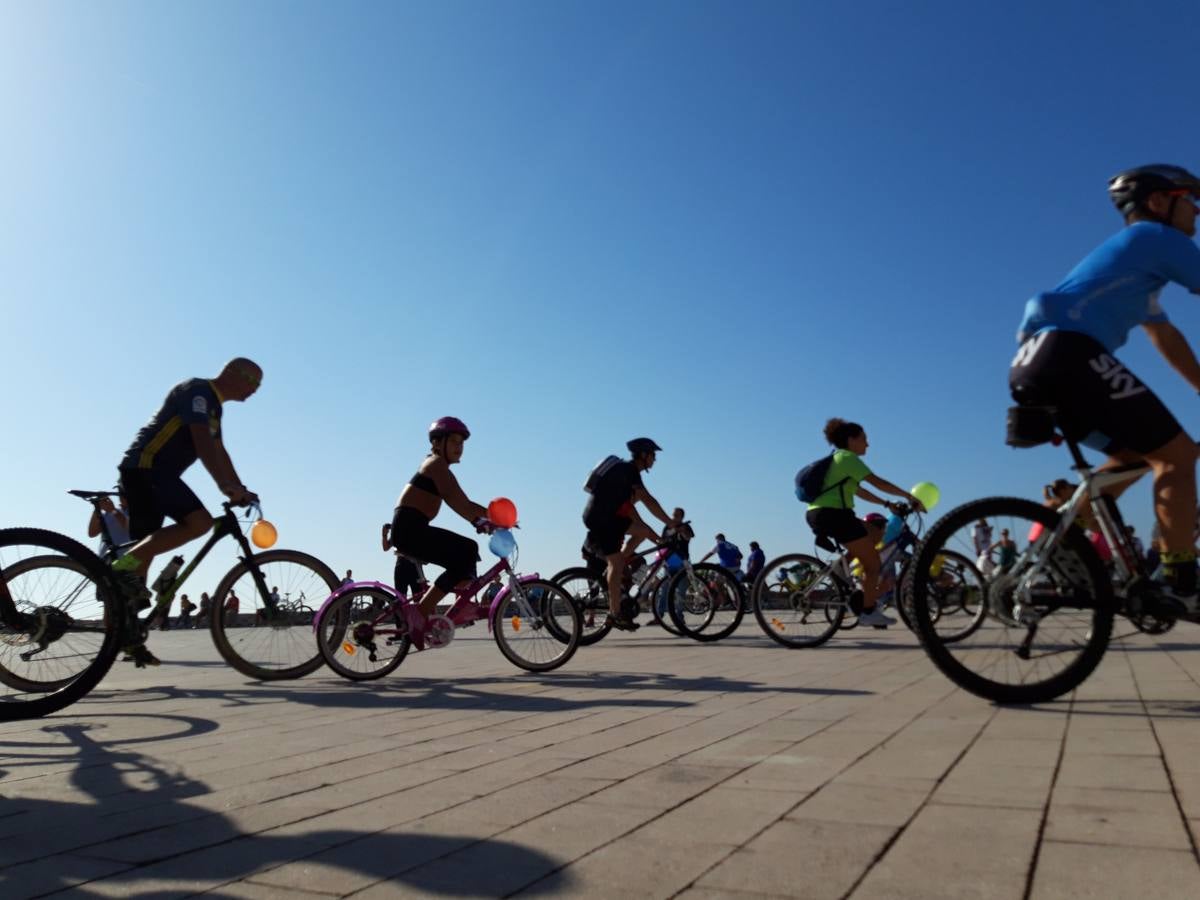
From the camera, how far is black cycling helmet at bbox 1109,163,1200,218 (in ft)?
13.0

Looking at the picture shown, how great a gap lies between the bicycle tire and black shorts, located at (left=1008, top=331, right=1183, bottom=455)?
587 cm

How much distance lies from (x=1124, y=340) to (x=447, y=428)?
14.7ft

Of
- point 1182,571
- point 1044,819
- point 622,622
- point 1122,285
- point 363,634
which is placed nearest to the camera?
point 1044,819

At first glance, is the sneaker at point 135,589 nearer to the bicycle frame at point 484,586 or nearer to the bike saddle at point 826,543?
the bicycle frame at point 484,586

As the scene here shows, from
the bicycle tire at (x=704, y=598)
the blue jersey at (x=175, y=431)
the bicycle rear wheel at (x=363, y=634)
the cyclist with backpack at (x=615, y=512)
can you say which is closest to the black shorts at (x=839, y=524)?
the bicycle tire at (x=704, y=598)

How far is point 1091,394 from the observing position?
3.76 metres

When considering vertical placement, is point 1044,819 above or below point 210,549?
below

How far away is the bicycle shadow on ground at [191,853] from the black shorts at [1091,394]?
9.32 feet

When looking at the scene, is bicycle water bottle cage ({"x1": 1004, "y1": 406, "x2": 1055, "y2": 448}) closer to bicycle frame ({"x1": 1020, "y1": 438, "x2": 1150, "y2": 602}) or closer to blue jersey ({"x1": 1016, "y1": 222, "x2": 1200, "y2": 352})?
bicycle frame ({"x1": 1020, "y1": 438, "x2": 1150, "y2": 602})

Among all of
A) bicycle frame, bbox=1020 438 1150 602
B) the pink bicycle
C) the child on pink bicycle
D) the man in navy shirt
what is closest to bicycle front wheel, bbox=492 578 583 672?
the pink bicycle

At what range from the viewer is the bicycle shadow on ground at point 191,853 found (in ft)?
6.28

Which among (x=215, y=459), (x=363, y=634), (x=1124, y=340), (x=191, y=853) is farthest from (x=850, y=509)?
(x=191, y=853)

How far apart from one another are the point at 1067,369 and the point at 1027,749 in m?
1.51

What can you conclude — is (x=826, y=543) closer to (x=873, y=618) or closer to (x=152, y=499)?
(x=873, y=618)
